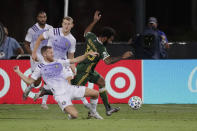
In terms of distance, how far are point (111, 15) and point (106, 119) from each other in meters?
26.3

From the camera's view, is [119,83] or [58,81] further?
[119,83]

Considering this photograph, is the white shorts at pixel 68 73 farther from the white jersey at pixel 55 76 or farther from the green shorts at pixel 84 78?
the white jersey at pixel 55 76

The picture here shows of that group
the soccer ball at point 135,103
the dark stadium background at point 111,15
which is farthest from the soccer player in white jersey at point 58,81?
the dark stadium background at point 111,15

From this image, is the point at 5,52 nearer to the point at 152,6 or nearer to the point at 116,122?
the point at 116,122

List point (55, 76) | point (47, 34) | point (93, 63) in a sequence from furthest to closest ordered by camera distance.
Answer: point (47, 34)
point (93, 63)
point (55, 76)

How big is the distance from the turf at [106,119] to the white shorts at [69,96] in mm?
347

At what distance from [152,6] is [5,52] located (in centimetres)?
2173

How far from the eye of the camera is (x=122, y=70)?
801 inches

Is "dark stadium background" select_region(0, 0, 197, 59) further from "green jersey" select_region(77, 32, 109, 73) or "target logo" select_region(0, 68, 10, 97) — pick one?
"green jersey" select_region(77, 32, 109, 73)

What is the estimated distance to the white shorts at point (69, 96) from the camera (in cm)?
1470

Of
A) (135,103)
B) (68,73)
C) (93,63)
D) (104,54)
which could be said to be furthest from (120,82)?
(104,54)

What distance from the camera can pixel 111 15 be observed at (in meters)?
41.5

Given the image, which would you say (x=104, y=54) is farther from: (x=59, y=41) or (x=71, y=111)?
(x=71, y=111)

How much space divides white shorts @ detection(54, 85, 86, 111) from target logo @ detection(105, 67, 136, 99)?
5.28 m
